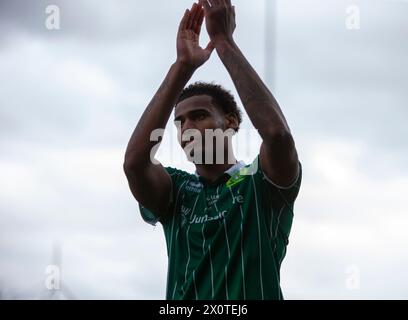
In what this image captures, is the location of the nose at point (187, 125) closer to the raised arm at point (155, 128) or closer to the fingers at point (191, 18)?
the raised arm at point (155, 128)

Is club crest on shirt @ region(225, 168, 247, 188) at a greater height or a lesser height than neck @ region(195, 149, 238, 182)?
lesser

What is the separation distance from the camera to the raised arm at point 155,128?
4.16 metres

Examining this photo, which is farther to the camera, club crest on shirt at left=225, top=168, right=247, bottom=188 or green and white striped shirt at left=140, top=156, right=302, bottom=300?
club crest on shirt at left=225, top=168, right=247, bottom=188

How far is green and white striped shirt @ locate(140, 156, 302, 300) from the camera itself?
379 cm

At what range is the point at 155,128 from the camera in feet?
13.6

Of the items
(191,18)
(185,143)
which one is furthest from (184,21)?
(185,143)

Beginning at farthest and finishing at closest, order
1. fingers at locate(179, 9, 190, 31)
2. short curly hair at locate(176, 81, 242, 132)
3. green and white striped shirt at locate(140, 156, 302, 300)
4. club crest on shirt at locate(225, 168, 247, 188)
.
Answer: short curly hair at locate(176, 81, 242, 132) < fingers at locate(179, 9, 190, 31) < club crest on shirt at locate(225, 168, 247, 188) < green and white striped shirt at locate(140, 156, 302, 300)

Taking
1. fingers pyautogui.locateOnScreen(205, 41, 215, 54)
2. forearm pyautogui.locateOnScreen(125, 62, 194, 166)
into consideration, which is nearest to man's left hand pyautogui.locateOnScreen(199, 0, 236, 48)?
fingers pyautogui.locateOnScreen(205, 41, 215, 54)

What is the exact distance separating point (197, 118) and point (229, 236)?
727 mm

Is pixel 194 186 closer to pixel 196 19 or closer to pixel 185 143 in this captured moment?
pixel 185 143

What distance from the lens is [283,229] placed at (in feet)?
13.3

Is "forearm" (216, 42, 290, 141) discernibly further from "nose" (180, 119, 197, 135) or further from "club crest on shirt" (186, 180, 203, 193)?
"club crest on shirt" (186, 180, 203, 193)

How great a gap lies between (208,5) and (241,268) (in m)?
1.37

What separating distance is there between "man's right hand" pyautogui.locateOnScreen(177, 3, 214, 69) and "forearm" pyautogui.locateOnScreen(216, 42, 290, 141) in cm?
15
